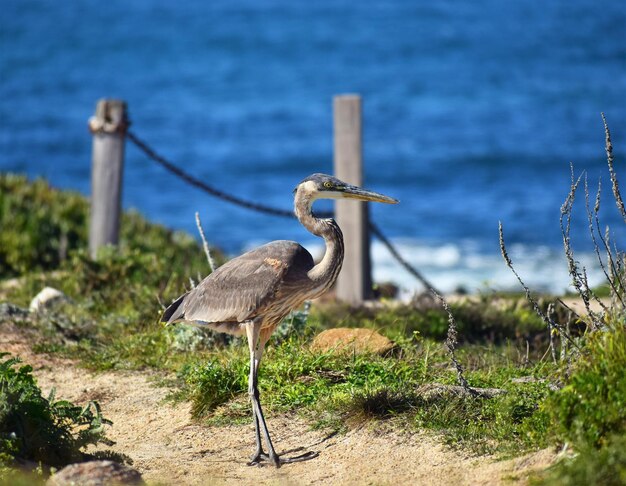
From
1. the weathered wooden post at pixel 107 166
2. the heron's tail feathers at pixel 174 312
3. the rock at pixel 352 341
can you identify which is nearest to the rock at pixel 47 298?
the weathered wooden post at pixel 107 166

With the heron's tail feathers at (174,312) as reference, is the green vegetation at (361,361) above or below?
below

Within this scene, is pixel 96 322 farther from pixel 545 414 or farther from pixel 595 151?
pixel 595 151

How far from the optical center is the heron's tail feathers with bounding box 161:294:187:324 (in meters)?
6.10

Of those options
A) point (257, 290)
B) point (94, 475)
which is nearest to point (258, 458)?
point (257, 290)

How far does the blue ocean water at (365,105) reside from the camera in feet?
66.3

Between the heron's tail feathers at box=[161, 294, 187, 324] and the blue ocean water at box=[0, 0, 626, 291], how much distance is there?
8.72 metres

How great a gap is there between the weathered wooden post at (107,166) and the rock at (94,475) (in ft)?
17.4

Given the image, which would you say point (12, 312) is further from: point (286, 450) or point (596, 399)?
point (596, 399)

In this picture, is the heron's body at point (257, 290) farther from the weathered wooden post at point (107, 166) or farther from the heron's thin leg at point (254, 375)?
the weathered wooden post at point (107, 166)

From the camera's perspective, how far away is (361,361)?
6414 mm

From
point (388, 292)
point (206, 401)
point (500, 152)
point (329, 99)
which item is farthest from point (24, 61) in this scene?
point (206, 401)

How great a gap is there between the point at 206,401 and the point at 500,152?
63.6ft

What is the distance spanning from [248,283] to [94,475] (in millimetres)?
1543

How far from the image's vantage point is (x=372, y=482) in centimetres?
508
